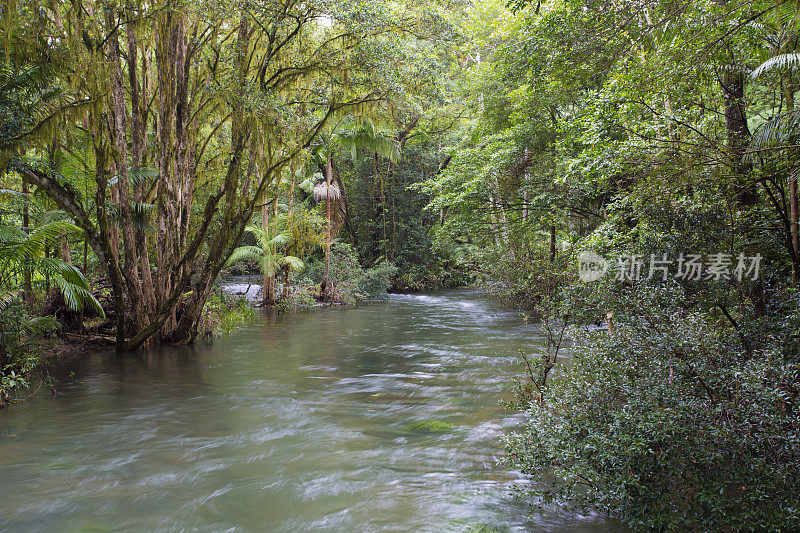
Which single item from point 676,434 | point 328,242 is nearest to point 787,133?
point 676,434

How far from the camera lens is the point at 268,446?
16.6 feet

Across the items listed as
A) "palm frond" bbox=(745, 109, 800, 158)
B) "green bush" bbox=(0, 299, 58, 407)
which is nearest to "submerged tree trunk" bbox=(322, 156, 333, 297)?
"green bush" bbox=(0, 299, 58, 407)

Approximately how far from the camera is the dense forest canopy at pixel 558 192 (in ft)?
10.6

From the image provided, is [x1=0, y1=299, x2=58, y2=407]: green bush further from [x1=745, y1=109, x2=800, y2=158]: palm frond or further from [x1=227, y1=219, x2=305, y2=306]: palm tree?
[x1=227, y1=219, x2=305, y2=306]: palm tree

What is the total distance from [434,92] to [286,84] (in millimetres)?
3021

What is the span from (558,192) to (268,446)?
967cm

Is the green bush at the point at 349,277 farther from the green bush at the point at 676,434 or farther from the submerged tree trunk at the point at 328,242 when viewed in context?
the green bush at the point at 676,434

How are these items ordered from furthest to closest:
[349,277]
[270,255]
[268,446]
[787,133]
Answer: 1. [349,277]
2. [270,255]
3. [268,446]
4. [787,133]

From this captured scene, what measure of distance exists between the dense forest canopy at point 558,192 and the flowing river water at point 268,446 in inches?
26.5

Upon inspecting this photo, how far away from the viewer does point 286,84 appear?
33.2ft

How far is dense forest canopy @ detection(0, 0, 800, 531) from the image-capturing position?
3242 mm

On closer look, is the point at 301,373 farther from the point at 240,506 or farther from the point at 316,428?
the point at 240,506

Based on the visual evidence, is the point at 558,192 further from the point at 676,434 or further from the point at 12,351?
the point at 12,351

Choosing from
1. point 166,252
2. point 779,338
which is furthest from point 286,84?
point 779,338
